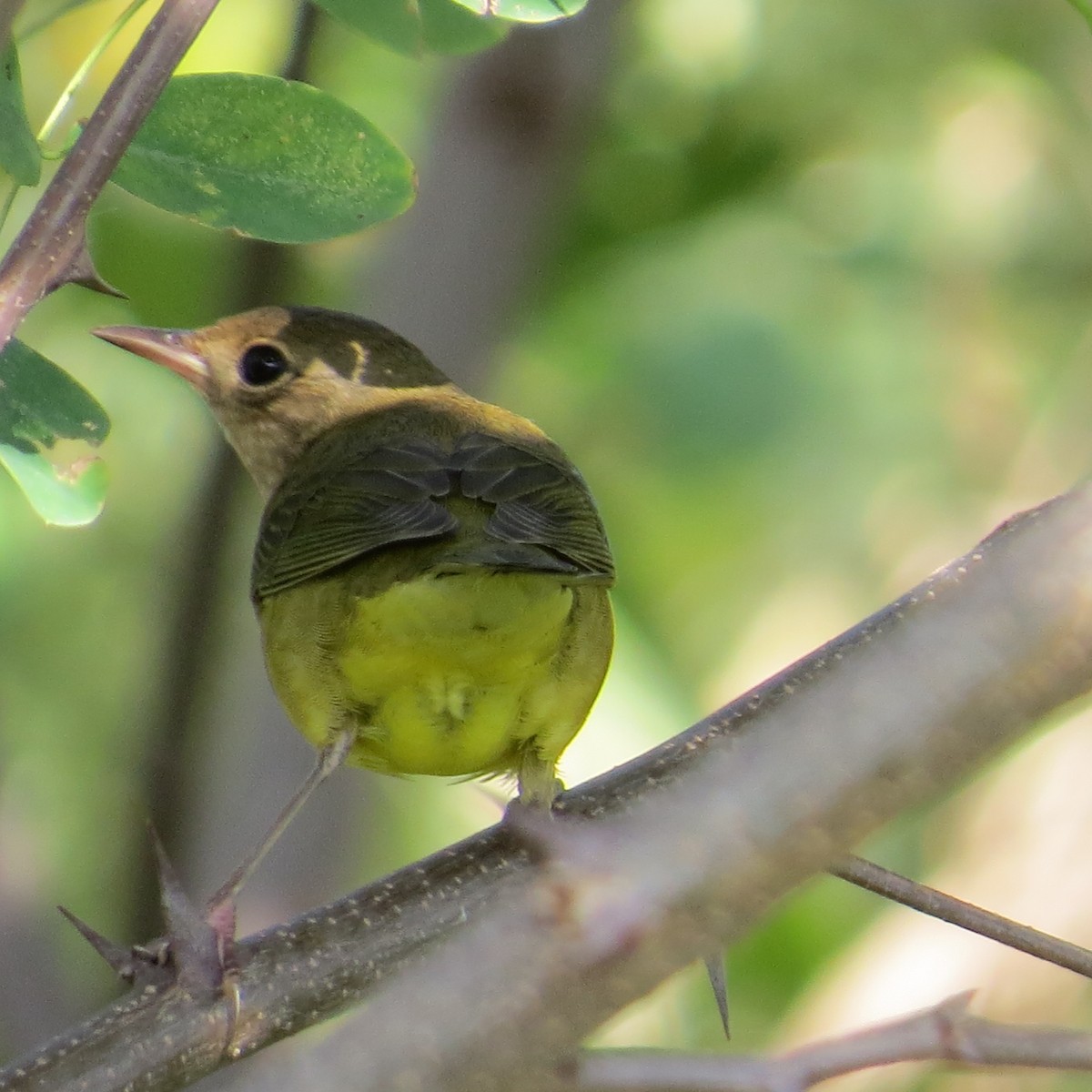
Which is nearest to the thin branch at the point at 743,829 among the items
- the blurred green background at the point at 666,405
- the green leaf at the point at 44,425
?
the green leaf at the point at 44,425

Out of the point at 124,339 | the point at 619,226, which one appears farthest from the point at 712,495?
the point at 124,339

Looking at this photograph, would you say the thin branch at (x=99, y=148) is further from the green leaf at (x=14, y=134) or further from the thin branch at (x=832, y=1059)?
the thin branch at (x=832, y=1059)

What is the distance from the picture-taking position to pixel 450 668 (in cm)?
291

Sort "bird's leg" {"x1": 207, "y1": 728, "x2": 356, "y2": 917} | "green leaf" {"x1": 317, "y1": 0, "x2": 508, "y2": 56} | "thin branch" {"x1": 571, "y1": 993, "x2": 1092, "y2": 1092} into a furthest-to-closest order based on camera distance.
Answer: "bird's leg" {"x1": 207, "y1": 728, "x2": 356, "y2": 917}
"green leaf" {"x1": 317, "y1": 0, "x2": 508, "y2": 56}
"thin branch" {"x1": 571, "y1": 993, "x2": 1092, "y2": 1092}

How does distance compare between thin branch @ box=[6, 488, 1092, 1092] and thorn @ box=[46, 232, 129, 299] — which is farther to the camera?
thorn @ box=[46, 232, 129, 299]

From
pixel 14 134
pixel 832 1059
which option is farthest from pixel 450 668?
pixel 832 1059

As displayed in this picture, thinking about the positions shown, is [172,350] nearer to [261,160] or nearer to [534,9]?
[261,160]

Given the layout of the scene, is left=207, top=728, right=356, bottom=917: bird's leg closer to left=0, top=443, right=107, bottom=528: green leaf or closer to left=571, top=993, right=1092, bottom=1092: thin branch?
left=0, top=443, right=107, bottom=528: green leaf

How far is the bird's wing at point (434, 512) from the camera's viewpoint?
2.92 m

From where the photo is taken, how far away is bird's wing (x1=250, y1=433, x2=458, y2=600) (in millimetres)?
3027

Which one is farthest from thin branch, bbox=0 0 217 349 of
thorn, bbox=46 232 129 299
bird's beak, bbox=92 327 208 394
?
bird's beak, bbox=92 327 208 394

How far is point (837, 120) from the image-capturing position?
5.44 meters

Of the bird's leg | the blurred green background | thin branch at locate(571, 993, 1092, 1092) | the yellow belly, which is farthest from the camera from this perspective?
the blurred green background

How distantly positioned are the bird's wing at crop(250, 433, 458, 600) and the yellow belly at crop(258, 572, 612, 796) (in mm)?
77
